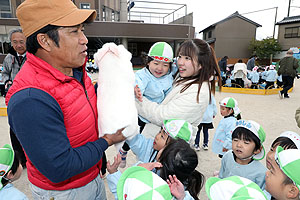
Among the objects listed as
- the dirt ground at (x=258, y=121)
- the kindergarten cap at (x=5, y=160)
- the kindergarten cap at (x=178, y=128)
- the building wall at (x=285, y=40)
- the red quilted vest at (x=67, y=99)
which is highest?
the building wall at (x=285, y=40)

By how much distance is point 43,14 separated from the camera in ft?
3.12

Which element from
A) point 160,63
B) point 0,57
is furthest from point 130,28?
point 160,63

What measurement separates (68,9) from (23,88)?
0.45 meters

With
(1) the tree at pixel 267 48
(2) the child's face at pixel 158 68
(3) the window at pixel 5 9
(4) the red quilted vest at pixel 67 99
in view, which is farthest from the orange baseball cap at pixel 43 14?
(1) the tree at pixel 267 48

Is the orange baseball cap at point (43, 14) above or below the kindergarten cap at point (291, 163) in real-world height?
above

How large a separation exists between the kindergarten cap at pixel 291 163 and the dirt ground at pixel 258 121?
0.96m

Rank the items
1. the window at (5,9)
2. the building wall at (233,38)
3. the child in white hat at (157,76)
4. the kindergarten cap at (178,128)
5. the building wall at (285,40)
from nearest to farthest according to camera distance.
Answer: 1. the kindergarten cap at (178,128)
2. the child in white hat at (157,76)
3. the window at (5,9)
4. the building wall at (285,40)
5. the building wall at (233,38)

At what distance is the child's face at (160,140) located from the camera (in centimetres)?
171

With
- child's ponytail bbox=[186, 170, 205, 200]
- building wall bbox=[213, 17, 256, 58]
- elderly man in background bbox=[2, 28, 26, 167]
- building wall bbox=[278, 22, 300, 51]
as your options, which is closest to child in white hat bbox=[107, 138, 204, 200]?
child's ponytail bbox=[186, 170, 205, 200]

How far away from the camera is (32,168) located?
1163 mm

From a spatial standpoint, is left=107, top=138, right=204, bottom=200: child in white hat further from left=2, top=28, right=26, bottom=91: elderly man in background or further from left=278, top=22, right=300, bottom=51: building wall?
left=278, top=22, right=300, bottom=51: building wall

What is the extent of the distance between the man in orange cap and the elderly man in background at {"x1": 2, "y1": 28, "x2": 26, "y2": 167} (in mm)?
1935

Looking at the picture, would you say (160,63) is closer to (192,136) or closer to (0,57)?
(192,136)

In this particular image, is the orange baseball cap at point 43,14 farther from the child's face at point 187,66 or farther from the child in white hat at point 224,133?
the child in white hat at point 224,133
